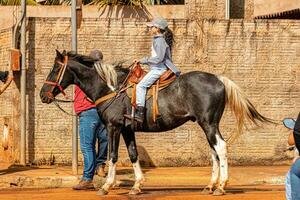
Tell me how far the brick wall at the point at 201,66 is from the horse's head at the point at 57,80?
4447 mm

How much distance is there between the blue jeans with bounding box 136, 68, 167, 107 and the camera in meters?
12.5

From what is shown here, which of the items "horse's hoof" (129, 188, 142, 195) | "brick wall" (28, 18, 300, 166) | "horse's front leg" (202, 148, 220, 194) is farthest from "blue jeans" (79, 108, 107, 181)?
"brick wall" (28, 18, 300, 166)

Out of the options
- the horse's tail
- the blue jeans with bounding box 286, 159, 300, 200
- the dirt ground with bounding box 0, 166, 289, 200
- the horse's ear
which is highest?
the horse's ear

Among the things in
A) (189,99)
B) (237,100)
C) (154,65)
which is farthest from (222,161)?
(154,65)

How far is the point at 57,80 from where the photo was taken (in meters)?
12.9

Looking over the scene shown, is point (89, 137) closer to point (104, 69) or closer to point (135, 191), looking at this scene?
point (104, 69)

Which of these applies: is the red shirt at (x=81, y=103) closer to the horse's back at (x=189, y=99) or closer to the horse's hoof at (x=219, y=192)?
the horse's back at (x=189, y=99)

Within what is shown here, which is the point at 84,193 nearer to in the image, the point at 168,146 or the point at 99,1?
the point at 168,146

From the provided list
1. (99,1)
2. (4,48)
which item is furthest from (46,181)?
(99,1)

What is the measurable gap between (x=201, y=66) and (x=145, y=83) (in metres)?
5.47

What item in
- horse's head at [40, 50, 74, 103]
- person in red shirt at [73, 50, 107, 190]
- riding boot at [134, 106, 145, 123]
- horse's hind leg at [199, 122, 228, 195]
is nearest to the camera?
horse's hind leg at [199, 122, 228, 195]

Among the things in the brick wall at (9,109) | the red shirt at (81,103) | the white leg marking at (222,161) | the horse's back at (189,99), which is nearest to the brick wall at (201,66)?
the brick wall at (9,109)

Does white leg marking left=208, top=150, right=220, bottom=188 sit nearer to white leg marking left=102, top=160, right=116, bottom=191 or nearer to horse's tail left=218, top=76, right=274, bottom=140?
horse's tail left=218, top=76, right=274, bottom=140

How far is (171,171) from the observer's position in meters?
16.7
